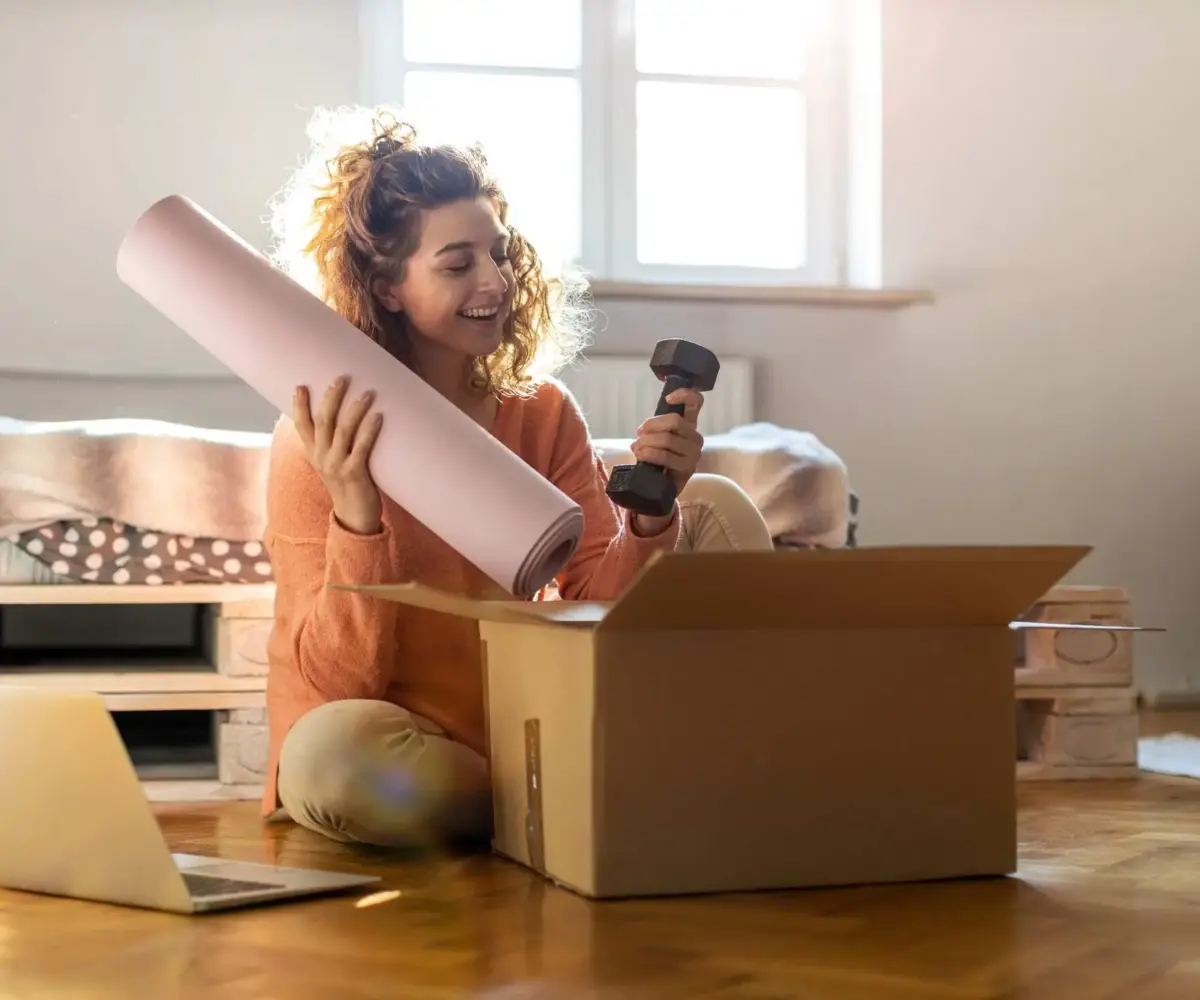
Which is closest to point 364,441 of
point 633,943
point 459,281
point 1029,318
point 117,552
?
point 459,281

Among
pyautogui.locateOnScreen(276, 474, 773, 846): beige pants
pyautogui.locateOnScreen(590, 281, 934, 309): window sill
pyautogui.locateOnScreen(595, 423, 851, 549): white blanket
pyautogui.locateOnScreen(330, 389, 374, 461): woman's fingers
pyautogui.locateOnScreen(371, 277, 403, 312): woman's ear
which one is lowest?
pyautogui.locateOnScreen(276, 474, 773, 846): beige pants

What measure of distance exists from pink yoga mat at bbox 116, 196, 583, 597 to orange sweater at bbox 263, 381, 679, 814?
0.28ft

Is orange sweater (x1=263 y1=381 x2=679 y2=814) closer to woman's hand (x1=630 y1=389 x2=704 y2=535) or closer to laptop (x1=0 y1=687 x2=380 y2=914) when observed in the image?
woman's hand (x1=630 y1=389 x2=704 y2=535)

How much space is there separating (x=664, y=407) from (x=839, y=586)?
0.31 metres

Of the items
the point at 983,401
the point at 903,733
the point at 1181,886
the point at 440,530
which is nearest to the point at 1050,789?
the point at 1181,886

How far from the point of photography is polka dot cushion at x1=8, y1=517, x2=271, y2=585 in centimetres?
192

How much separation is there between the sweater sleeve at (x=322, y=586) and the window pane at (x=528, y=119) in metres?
1.63

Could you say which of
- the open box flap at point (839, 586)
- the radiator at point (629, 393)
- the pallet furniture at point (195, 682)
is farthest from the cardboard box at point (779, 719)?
the radiator at point (629, 393)

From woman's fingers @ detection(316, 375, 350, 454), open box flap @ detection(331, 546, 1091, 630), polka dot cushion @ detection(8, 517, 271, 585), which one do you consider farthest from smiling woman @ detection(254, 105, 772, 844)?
polka dot cushion @ detection(8, 517, 271, 585)

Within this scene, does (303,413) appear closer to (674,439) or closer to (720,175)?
(674,439)

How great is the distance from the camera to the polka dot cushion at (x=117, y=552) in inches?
75.8

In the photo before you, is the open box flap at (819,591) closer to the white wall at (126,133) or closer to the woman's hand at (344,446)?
the woman's hand at (344,446)

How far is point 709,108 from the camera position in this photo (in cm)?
312

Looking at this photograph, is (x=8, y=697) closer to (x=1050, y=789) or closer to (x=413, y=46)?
(x=1050, y=789)
